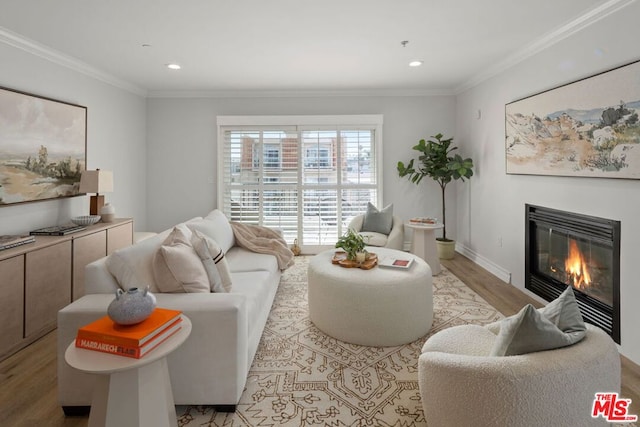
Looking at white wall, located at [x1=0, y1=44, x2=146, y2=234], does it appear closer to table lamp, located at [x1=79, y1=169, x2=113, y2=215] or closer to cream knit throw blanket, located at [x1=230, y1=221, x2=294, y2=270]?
table lamp, located at [x1=79, y1=169, x2=113, y2=215]

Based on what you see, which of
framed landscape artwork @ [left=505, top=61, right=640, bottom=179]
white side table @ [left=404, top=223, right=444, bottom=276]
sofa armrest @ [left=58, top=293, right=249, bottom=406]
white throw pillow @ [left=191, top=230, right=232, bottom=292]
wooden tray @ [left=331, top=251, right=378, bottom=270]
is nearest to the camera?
sofa armrest @ [left=58, top=293, right=249, bottom=406]

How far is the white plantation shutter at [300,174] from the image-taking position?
17.4 ft

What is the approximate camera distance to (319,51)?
3553 mm

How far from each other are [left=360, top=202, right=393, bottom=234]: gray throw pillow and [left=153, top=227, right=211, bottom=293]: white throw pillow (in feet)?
9.93

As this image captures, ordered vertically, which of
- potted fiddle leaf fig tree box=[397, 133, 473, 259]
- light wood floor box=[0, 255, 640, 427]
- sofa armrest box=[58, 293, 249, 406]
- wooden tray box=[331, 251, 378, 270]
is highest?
potted fiddle leaf fig tree box=[397, 133, 473, 259]

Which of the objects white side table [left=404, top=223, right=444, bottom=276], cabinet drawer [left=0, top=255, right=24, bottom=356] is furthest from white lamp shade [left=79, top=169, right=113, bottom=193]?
white side table [left=404, top=223, right=444, bottom=276]

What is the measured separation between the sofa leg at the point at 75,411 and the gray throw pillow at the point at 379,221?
3.64m

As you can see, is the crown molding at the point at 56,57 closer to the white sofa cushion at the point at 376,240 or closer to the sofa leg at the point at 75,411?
the sofa leg at the point at 75,411

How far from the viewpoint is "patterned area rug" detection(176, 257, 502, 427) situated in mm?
1808

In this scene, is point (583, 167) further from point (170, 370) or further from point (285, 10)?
point (170, 370)

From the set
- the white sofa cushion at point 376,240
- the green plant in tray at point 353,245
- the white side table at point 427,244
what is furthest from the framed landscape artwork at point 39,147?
the white side table at point 427,244

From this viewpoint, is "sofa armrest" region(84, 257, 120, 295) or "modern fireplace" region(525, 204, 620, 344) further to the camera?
"modern fireplace" region(525, 204, 620, 344)

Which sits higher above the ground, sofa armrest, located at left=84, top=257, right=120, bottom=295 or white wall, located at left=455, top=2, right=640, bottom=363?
white wall, located at left=455, top=2, right=640, bottom=363

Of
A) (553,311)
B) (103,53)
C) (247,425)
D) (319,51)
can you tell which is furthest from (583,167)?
(103,53)
